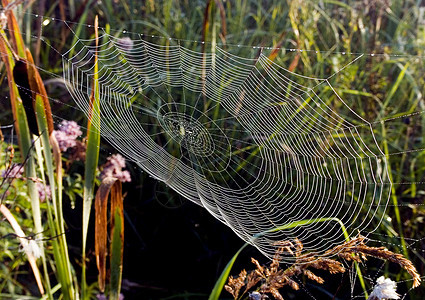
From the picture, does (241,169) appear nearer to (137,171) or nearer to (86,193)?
(137,171)

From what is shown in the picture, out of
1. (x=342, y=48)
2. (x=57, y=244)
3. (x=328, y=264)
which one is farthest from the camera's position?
(x=342, y=48)

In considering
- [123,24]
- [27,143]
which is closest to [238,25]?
[123,24]

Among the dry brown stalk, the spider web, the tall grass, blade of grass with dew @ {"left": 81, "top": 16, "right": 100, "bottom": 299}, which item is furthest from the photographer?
the tall grass

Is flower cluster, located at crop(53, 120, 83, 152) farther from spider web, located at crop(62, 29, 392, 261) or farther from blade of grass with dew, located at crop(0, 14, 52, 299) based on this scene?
blade of grass with dew, located at crop(0, 14, 52, 299)

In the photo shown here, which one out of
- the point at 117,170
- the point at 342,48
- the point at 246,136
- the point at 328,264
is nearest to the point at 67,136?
the point at 117,170

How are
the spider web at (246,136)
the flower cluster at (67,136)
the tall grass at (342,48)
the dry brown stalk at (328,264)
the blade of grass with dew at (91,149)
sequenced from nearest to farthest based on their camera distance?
1. the dry brown stalk at (328,264)
2. the blade of grass with dew at (91,149)
3. the flower cluster at (67,136)
4. the spider web at (246,136)
5. the tall grass at (342,48)

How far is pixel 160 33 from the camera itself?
4031mm

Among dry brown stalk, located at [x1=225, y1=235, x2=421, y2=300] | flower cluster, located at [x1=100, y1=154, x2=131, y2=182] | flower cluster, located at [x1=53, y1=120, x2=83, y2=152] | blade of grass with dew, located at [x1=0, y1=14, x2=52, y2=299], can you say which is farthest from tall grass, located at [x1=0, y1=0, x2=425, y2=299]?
dry brown stalk, located at [x1=225, y1=235, x2=421, y2=300]

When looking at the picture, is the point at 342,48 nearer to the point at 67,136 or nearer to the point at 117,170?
the point at 117,170

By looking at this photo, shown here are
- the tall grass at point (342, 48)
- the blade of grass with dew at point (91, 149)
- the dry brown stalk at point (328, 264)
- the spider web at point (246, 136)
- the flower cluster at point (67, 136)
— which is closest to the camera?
the dry brown stalk at point (328, 264)

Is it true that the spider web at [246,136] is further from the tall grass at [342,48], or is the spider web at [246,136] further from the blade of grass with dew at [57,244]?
the blade of grass with dew at [57,244]

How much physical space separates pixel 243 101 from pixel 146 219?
956 mm

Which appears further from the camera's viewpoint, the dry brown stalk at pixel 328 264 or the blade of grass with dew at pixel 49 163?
the blade of grass with dew at pixel 49 163

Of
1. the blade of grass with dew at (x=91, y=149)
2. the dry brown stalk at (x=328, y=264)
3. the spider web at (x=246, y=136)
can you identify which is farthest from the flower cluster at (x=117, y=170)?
the dry brown stalk at (x=328, y=264)
